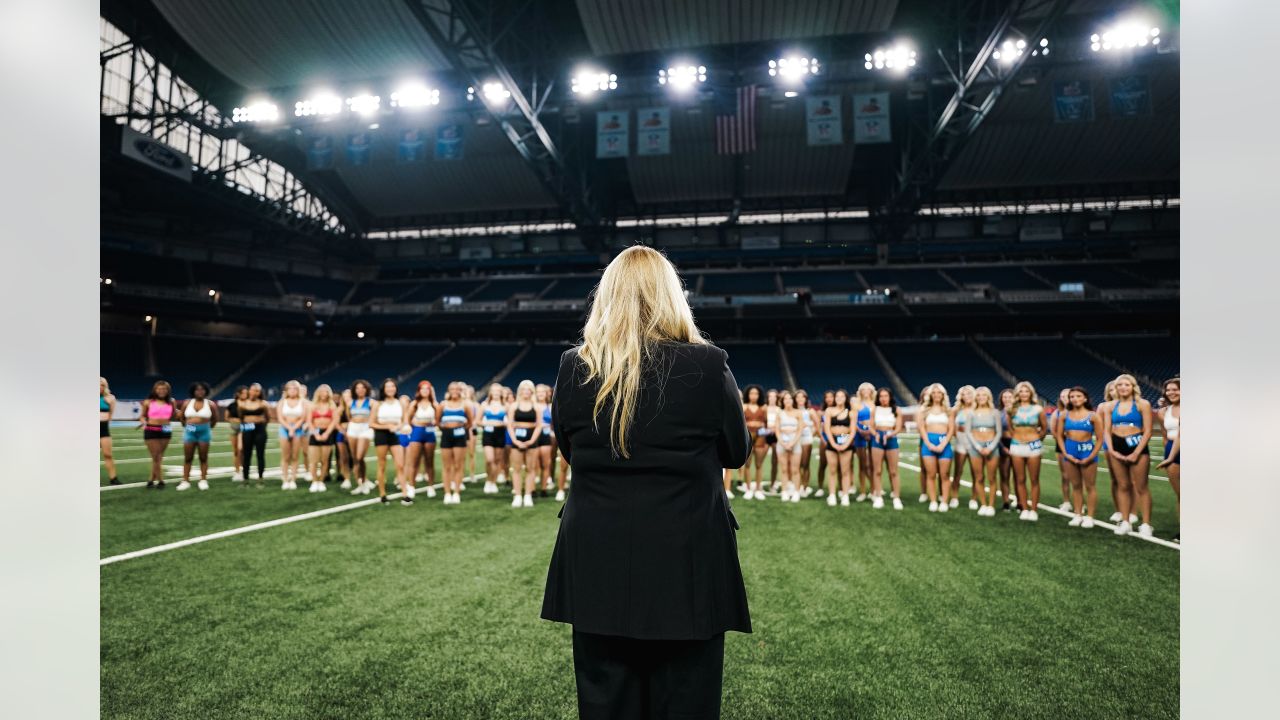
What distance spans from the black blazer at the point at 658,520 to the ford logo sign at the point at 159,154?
Answer: 3256cm

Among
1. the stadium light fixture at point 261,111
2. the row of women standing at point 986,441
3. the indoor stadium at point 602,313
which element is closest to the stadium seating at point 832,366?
the indoor stadium at point 602,313

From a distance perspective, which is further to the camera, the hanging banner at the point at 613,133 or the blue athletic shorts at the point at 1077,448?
the hanging banner at the point at 613,133

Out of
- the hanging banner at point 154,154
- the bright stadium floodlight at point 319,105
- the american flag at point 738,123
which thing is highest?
the bright stadium floodlight at point 319,105

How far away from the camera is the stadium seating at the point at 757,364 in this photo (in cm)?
3244

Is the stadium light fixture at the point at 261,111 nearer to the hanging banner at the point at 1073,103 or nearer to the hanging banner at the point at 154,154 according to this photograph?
the hanging banner at the point at 154,154

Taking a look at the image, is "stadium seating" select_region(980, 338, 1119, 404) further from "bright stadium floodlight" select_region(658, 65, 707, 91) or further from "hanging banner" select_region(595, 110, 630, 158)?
"hanging banner" select_region(595, 110, 630, 158)

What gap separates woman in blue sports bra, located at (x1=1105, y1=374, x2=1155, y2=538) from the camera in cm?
703

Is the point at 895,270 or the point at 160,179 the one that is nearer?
the point at 160,179

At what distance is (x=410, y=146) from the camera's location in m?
20.1

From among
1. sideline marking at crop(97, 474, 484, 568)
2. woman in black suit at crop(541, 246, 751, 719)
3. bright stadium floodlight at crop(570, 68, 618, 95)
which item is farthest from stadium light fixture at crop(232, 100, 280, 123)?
woman in black suit at crop(541, 246, 751, 719)
